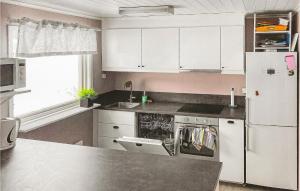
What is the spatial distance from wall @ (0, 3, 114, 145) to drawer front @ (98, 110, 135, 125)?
0.16 meters

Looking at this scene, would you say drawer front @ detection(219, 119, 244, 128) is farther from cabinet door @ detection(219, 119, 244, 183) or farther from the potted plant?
the potted plant

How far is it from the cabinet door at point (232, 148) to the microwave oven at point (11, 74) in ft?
8.01

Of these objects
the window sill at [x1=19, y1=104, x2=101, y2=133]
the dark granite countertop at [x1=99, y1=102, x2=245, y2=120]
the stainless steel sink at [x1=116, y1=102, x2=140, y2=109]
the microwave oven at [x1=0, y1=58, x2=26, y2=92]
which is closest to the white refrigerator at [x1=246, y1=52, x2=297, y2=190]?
the dark granite countertop at [x1=99, y1=102, x2=245, y2=120]

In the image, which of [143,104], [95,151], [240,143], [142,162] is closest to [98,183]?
[142,162]

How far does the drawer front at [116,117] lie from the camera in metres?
4.57

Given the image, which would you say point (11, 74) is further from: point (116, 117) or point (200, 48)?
point (200, 48)

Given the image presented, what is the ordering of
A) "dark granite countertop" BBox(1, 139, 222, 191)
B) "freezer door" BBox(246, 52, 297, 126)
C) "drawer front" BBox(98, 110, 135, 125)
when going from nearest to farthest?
"dark granite countertop" BBox(1, 139, 222, 191) → "freezer door" BBox(246, 52, 297, 126) → "drawer front" BBox(98, 110, 135, 125)

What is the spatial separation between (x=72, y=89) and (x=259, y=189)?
2.66 meters

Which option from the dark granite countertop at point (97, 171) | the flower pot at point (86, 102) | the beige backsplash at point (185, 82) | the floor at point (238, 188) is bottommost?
the floor at point (238, 188)

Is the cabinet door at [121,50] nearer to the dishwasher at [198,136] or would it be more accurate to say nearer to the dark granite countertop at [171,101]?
the dark granite countertop at [171,101]

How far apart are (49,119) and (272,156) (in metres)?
2.59

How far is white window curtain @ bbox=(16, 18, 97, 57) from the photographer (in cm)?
329

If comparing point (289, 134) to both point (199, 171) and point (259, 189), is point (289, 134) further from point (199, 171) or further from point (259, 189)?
Answer: point (199, 171)

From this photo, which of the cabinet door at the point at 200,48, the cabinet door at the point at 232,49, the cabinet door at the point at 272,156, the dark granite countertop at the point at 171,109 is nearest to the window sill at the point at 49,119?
the dark granite countertop at the point at 171,109
